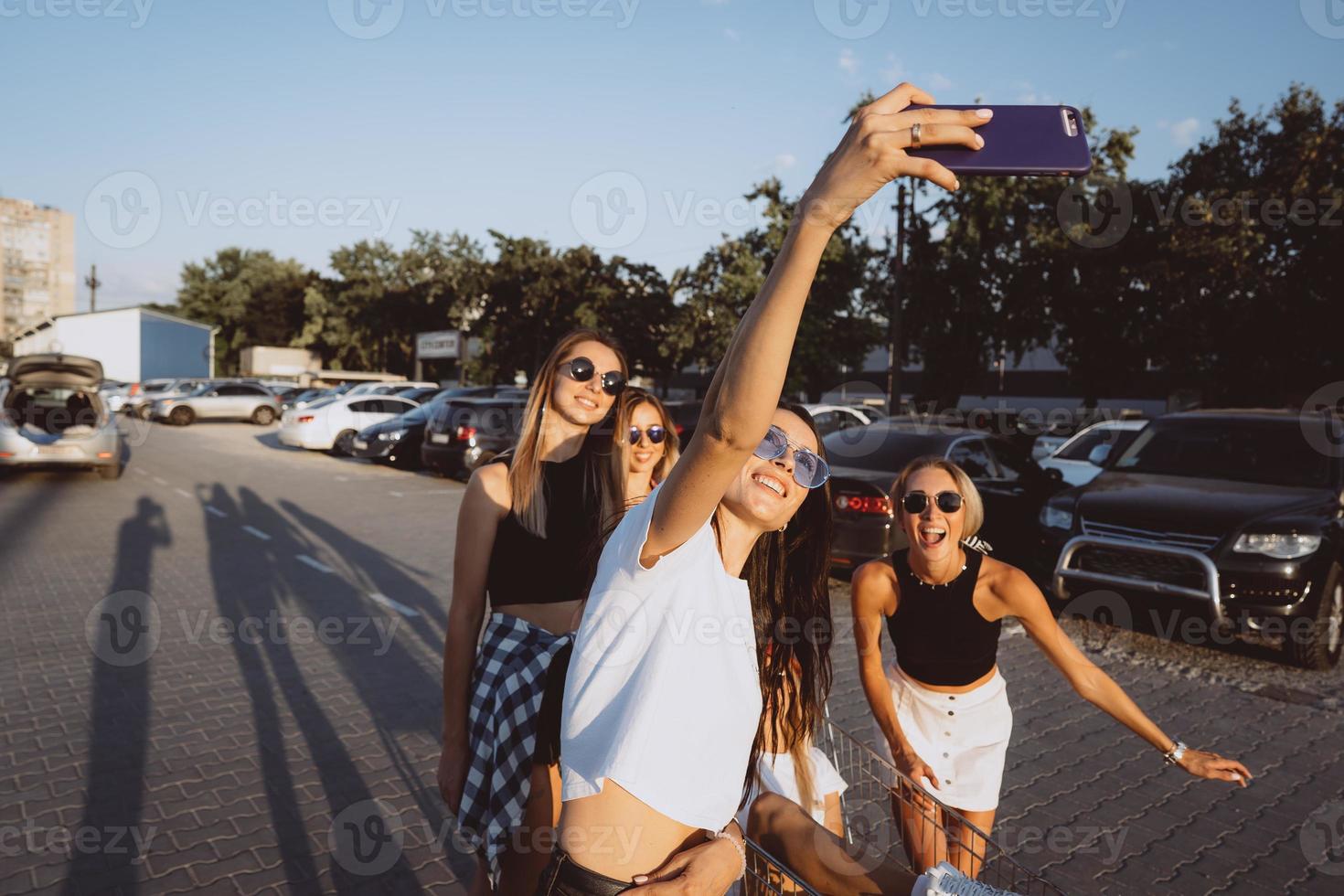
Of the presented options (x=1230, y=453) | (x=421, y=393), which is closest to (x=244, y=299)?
(x=421, y=393)

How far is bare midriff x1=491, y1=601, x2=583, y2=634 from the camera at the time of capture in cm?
255

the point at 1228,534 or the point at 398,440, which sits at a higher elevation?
the point at 1228,534

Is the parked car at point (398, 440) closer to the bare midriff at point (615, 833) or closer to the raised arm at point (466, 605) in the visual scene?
the raised arm at point (466, 605)

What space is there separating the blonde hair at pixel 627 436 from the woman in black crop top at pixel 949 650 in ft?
2.66

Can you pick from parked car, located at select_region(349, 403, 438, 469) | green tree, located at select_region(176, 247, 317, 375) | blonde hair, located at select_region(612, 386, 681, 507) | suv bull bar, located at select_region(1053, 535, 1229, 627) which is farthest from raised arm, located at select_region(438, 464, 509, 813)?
green tree, located at select_region(176, 247, 317, 375)

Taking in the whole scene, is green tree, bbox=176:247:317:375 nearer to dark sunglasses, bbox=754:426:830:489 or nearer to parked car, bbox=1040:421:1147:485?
parked car, bbox=1040:421:1147:485

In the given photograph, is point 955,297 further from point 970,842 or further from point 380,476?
point 970,842

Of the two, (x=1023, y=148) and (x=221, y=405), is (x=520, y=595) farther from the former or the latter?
(x=221, y=405)

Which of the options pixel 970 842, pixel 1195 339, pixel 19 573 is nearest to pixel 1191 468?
pixel 970 842

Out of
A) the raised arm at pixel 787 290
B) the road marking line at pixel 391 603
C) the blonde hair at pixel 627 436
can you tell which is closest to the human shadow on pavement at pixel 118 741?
the road marking line at pixel 391 603

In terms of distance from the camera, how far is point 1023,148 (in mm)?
1202

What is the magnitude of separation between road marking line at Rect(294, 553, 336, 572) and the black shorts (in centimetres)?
845

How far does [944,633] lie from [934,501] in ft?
1.42

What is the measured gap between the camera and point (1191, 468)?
7.80 metres
